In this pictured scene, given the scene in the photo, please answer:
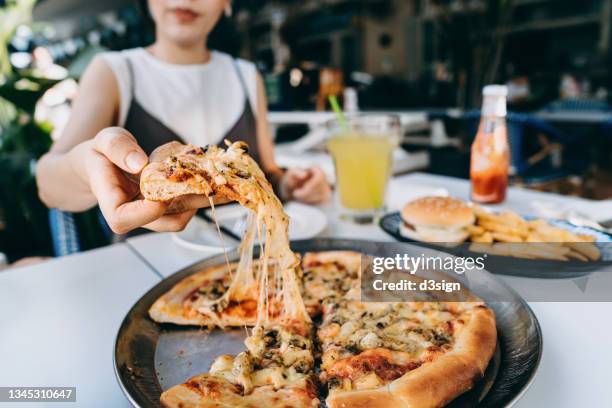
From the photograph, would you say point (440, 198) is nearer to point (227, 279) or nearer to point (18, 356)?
point (227, 279)

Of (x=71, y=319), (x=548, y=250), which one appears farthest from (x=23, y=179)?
(x=548, y=250)

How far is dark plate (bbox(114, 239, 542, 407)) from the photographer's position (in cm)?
64

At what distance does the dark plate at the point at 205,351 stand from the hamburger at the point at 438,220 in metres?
0.28

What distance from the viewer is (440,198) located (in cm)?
132

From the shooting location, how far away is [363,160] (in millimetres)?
1587

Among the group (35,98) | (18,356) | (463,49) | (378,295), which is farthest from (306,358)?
(463,49)

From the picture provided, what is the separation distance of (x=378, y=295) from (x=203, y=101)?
61.1 inches

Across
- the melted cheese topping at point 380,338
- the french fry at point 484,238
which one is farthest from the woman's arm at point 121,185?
the french fry at point 484,238

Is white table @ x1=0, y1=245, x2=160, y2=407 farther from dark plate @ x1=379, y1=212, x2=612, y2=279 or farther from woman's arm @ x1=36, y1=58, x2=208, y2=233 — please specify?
dark plate @ x1=379, y1=212, x2=612, y2=279

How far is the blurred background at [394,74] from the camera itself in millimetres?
2771

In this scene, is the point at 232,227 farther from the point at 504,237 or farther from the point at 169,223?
the point at 504,237

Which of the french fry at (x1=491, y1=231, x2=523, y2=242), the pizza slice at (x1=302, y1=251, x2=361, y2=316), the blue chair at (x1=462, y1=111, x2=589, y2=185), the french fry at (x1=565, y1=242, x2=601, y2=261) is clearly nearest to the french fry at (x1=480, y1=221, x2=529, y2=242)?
the french fry at (x1=491, y1=231, x2=523, y2=242)

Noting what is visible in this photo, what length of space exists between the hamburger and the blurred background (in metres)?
1.45

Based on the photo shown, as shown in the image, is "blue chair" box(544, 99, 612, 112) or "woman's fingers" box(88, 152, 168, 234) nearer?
"woman's fingers" box(88, 152, 168, 234)
